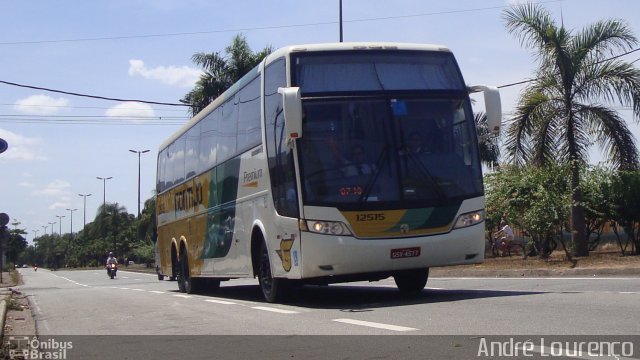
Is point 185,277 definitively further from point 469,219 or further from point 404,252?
point 469,219

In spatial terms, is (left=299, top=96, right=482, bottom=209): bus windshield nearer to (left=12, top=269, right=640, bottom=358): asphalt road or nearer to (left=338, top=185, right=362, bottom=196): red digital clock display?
(left=338, top=185, right=362, bottom=196): red digital clock display

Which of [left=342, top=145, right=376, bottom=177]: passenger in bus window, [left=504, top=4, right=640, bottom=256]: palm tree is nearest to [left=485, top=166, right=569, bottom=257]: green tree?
[left=504, top=4, right=640, bottom=256]: palm tree

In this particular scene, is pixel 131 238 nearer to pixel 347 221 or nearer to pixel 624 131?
pixel 624 131

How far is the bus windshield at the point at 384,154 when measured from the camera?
1104 centimetres

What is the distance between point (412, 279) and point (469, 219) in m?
2.40

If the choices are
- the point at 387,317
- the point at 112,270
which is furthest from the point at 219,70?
the point at 387,317

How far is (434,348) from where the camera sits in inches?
295

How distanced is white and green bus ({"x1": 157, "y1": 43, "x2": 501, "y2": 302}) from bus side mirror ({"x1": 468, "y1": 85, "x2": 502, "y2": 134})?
17mm

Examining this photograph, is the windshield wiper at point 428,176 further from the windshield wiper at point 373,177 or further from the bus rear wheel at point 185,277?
the bus rear wheel at point 185,277

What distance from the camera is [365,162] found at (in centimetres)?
1112

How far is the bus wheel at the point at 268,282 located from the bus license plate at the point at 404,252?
7.36 feet

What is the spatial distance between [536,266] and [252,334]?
1224 cm

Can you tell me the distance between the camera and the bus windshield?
11.0m

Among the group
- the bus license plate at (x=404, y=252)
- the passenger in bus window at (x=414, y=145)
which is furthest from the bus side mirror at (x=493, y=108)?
the bus license plate at (x=404, y=252)
